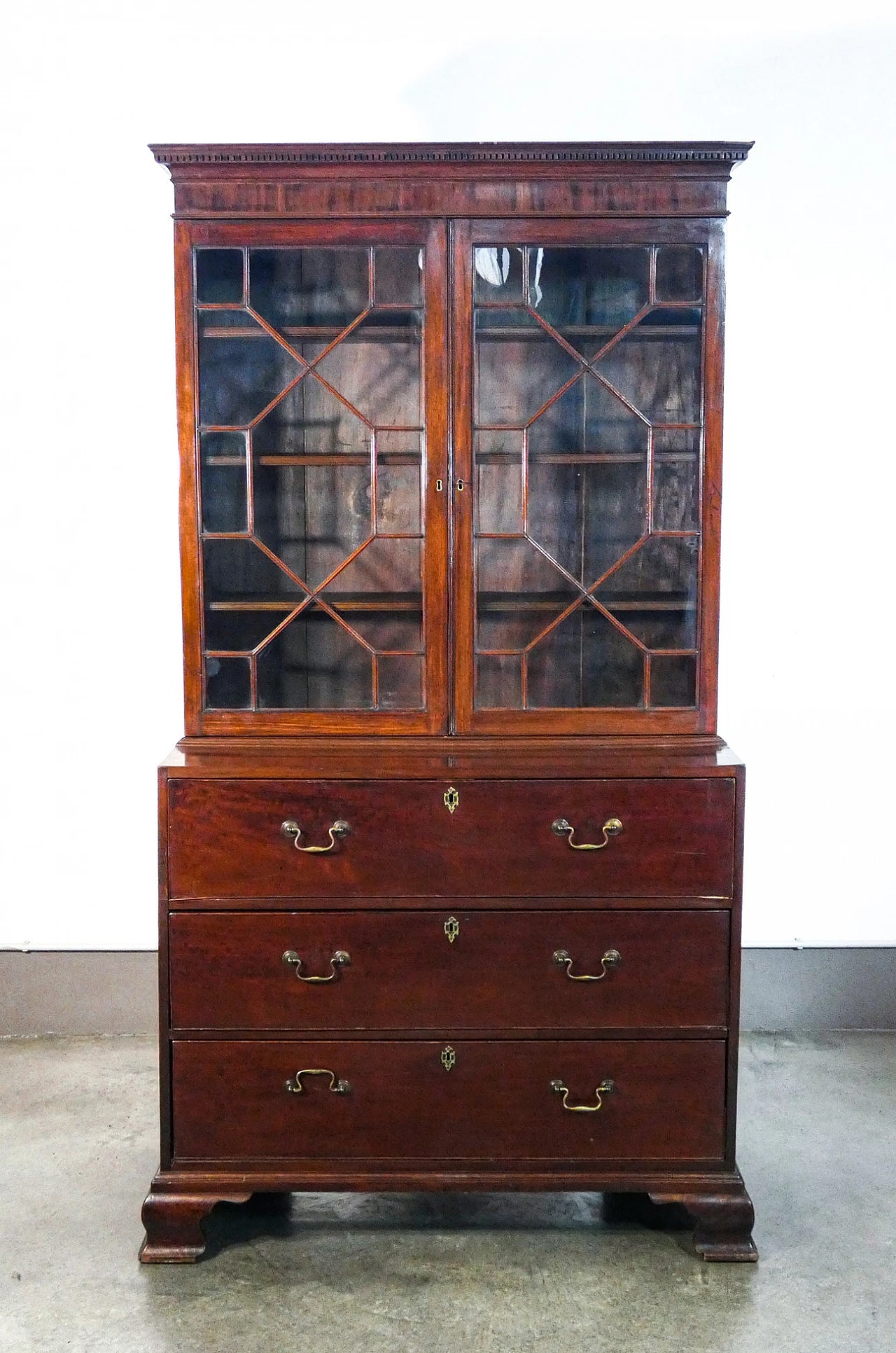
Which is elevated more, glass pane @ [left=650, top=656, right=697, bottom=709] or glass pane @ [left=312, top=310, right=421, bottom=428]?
glass pane @ [left=312, top=310, right=421, bottom=428]

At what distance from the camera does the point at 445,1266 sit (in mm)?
2020

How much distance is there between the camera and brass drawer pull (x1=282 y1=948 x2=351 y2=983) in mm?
2029

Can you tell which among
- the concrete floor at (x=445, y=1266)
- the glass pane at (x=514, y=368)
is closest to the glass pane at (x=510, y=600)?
the glass pane at (x=514, y=368)

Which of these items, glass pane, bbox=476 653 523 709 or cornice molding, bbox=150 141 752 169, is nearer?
cornice molding, bbox=150 141 752 169

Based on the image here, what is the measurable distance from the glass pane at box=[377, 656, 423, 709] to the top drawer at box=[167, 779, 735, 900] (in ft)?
0.55

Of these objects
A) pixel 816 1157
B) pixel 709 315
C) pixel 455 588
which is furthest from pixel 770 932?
pixel 709 315

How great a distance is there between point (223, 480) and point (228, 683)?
0.36 m

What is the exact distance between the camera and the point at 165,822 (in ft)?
6.62

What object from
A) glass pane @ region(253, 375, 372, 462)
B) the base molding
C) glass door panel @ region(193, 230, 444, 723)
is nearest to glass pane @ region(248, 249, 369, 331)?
glass door panel @ region(193, 230, 444, 723)

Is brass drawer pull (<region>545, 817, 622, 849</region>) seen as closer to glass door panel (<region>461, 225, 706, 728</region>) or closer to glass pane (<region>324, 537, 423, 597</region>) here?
glass door panel (<region>461, 225, 706, 728</region>)

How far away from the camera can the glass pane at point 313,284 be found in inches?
80.7

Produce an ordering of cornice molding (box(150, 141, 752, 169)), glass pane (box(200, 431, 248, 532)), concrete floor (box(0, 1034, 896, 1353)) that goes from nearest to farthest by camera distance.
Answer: concrete floor (box(0, 1034, 896, 1353)) < cornice molding (box(150, 141, 752, 169)) < glass pane (box(200, 431, 248, 532))

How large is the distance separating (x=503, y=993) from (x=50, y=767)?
141cm

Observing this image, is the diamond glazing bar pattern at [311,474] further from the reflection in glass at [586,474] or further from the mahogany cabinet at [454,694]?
the reflection in glass at [586,474]
